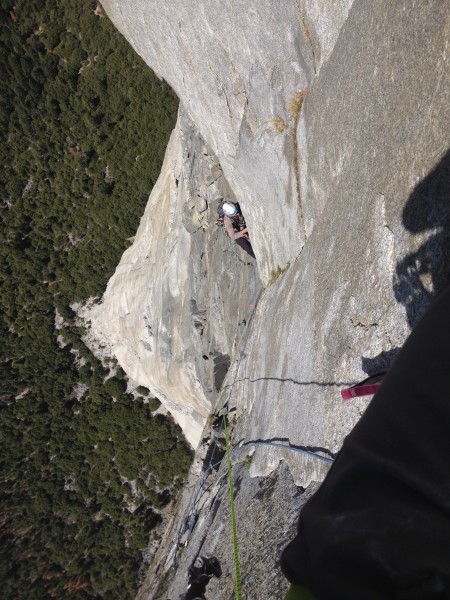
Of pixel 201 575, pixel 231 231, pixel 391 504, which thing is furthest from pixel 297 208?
pixel 391 504

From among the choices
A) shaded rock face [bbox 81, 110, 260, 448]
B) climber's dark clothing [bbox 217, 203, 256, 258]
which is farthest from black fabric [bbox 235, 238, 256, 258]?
shaded rock face [bbox 81, 110, 260, 448]

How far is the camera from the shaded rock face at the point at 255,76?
17.2ft

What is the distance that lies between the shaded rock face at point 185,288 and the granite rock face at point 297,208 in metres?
0.07

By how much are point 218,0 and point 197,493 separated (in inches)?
324

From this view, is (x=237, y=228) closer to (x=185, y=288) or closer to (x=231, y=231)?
(x=231, y=231)

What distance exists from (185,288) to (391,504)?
975 cm

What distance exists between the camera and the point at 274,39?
5504mm

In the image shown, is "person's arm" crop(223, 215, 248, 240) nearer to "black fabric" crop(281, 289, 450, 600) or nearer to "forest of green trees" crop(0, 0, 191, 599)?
"forest of green trees" crop(0, 0, 191, 599)

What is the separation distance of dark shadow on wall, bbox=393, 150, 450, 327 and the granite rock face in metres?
0.01

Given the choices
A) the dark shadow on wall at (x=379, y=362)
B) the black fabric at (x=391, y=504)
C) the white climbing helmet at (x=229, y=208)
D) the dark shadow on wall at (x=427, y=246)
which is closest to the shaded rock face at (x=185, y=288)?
the white climbing helmet at (x=229, y=208)

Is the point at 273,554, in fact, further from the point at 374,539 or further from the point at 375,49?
the point at 375,49

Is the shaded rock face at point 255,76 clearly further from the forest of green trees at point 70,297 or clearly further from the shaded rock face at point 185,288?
the forest of green trees at point 70,297

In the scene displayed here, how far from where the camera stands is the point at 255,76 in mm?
6141

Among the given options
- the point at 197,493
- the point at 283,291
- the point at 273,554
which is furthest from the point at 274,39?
the point at 197,493
